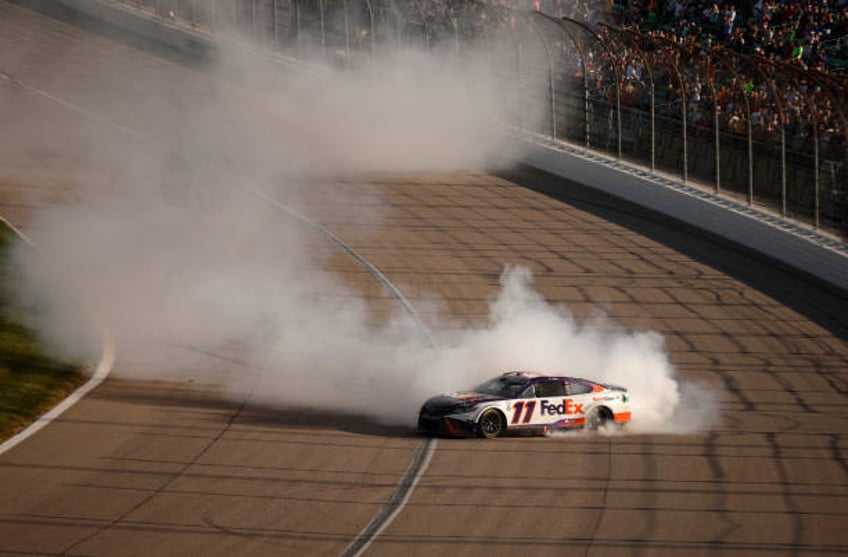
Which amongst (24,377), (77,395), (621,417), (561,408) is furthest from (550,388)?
(24,377)

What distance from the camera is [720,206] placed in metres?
29.4

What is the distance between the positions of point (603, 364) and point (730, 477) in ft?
14.6

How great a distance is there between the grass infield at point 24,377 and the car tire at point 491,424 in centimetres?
618

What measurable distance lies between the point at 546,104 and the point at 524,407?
19.3 m

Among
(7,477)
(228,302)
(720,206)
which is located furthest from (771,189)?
(7,477)

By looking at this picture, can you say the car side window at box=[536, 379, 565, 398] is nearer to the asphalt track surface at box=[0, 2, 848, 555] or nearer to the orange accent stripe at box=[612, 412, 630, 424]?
the asphalt track surface at box=[0, 2, 848, 555]

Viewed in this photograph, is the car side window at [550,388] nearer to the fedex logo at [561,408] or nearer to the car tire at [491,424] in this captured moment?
the fedex logo at [561,408]

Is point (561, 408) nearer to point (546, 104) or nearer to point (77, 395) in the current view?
point (77, 395)

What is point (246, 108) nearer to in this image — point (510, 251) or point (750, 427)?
point (510, 251)

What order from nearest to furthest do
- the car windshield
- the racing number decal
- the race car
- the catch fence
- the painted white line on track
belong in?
the painted white line on track → the race car → the racing number decal → the car windshield → the catch fence

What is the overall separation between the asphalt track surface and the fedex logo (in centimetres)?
41

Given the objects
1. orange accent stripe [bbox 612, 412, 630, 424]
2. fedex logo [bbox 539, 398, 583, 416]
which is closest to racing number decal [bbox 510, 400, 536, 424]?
fedex logo [bbox 539, 398, 583, 416]

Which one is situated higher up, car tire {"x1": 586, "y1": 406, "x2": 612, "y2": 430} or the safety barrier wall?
the safety barrier wall

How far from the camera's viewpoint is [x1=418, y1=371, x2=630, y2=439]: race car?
55.8 feet
